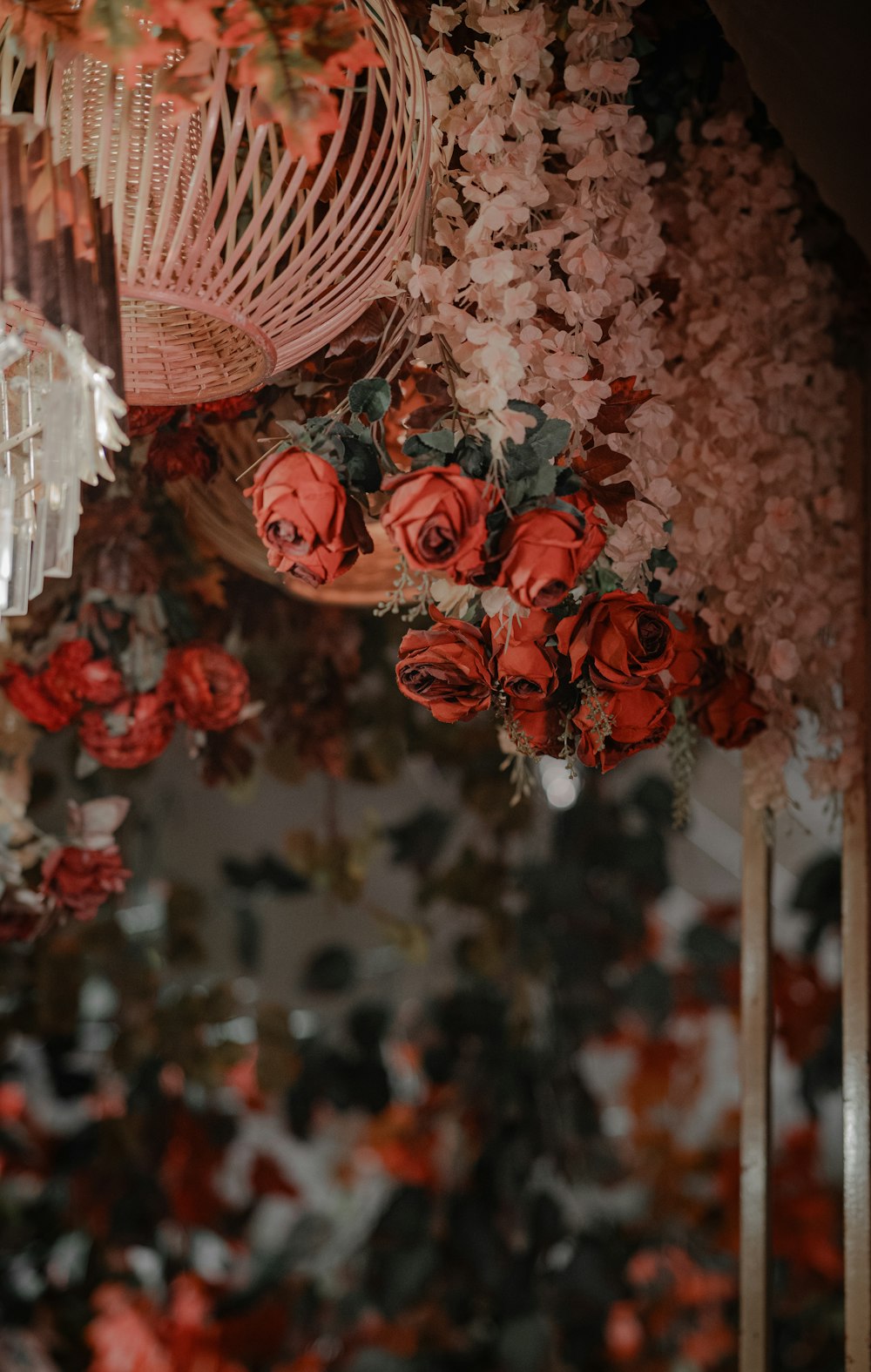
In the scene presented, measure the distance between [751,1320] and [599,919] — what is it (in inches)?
39.2

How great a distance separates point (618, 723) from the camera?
0.93 meters

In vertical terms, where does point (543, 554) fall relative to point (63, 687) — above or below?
above

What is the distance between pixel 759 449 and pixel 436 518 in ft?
2.12

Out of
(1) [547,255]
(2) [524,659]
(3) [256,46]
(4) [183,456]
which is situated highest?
(3) [256,46]

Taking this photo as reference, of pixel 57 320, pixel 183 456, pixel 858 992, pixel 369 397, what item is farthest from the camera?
pixel 858 992

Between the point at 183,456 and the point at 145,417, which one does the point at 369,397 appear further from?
the point at 183,456

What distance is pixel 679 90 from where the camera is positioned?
4.31 feet

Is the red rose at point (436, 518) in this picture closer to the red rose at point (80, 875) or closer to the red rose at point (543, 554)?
the red rose at point (543, 554)

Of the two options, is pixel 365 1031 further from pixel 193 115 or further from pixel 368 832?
pixel 193 115

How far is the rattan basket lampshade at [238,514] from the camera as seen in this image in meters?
1.28

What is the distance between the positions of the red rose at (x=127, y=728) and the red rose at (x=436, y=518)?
2.57ft

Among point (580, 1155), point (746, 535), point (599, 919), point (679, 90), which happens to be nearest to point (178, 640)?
point (746, 535)

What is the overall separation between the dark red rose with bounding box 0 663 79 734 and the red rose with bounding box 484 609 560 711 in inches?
28.6

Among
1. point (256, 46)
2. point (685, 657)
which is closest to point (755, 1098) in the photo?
point (685, 657)
